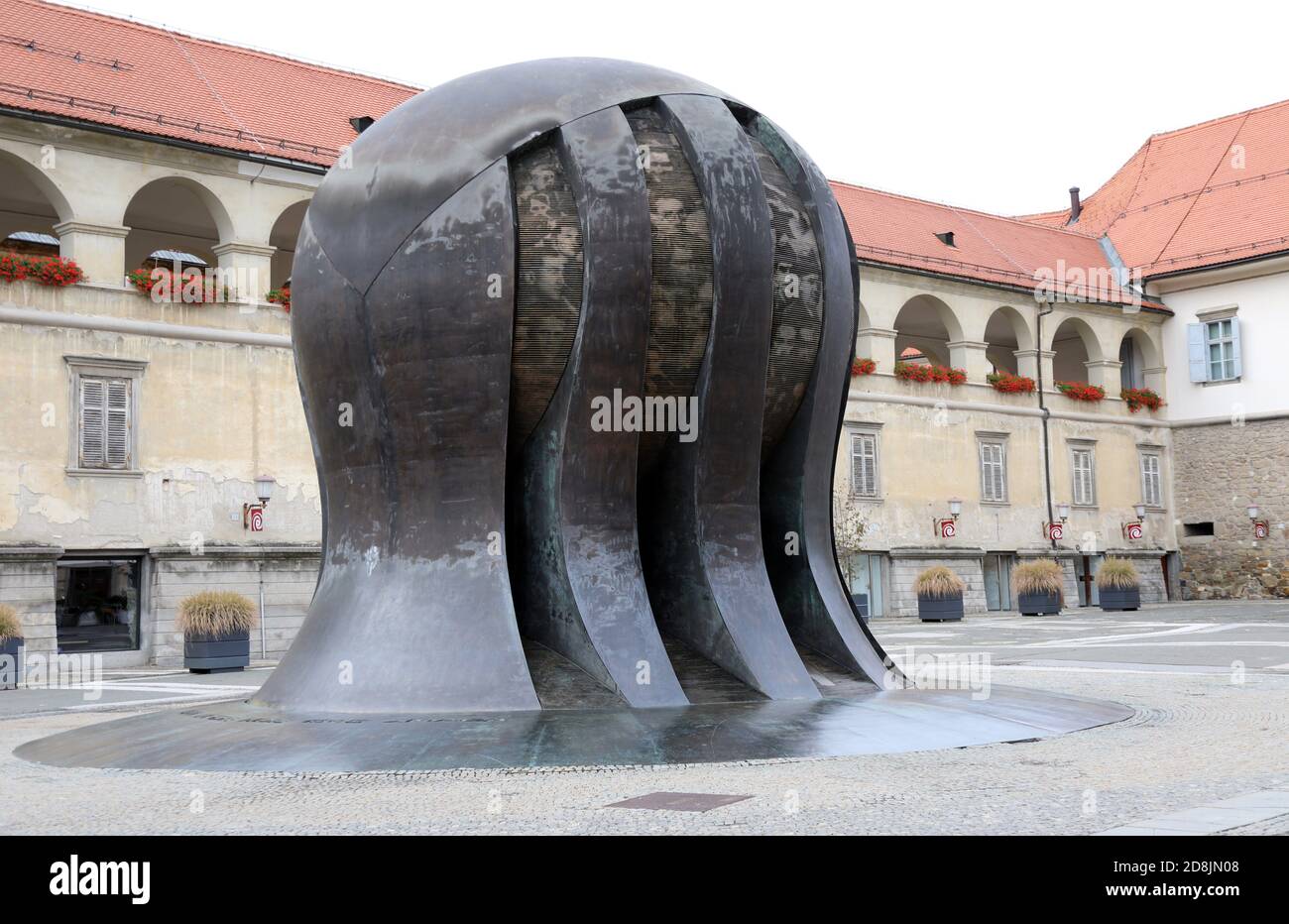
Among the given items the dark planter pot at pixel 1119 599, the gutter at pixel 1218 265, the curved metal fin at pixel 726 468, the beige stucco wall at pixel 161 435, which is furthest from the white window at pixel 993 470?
the curved metal fin at pixel 726 468

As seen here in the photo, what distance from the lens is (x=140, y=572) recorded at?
81.7 feet

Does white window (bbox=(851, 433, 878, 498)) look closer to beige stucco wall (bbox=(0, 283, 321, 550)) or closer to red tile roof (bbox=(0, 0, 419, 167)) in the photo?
red tile roof (bbox=(0, 0, 419, 167))

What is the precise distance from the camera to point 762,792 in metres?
6.32

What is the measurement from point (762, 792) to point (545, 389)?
3451 mm

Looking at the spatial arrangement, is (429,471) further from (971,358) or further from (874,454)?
(971,358)

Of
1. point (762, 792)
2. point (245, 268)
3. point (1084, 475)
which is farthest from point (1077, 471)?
point (762, 792)

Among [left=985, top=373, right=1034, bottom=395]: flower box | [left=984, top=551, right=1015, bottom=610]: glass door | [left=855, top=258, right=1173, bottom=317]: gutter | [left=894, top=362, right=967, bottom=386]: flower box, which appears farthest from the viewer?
[left=985, top=373, right=1034, bottom=395]: flower box

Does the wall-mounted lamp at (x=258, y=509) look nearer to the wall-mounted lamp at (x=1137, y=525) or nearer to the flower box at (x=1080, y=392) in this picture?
the flower box at (x=1080, y=392)

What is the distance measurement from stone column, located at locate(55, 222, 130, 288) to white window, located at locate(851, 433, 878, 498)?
18110 millimetres

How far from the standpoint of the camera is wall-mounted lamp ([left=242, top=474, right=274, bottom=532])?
25.5 metres

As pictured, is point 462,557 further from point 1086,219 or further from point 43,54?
point 1086,219

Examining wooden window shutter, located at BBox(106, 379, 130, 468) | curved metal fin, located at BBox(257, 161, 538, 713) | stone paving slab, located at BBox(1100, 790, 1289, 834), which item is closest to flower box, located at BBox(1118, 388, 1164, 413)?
wooden window shutter, located at BBox(106, 379, 130, 468)

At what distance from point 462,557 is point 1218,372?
3728cm

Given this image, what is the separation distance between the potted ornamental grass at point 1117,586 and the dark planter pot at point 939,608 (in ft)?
16.8
